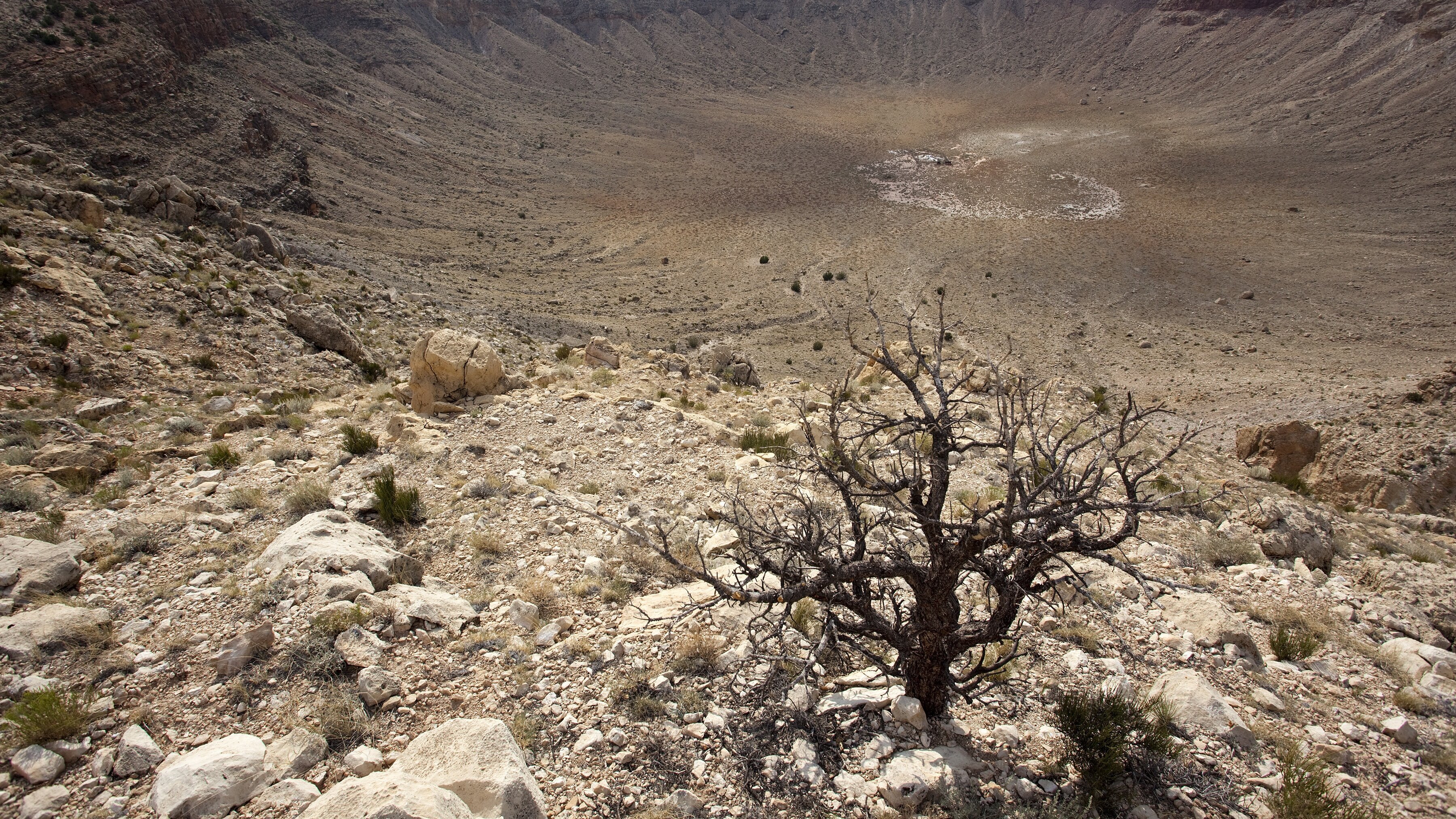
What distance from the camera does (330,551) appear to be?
4.98 m

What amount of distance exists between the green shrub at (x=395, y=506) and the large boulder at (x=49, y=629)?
195 centimetres

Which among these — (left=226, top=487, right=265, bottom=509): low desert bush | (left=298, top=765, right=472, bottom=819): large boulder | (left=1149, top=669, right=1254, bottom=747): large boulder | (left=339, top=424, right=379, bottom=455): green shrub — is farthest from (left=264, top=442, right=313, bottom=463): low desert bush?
(left=1149, top=669, right=1254, bottom=747): large boulder

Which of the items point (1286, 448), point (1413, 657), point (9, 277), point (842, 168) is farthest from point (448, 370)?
point (842, 168)

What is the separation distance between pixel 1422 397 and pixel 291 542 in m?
18.0

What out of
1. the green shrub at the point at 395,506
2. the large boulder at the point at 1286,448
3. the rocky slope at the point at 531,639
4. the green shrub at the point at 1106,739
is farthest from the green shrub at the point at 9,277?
the large boulder at the point at 1286,448

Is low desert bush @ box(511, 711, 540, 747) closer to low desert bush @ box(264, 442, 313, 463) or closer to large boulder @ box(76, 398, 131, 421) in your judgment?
low desert bush @ box(264, 442, 313, 463)

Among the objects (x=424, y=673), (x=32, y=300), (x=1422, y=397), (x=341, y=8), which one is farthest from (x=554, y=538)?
(x=341, y=8)

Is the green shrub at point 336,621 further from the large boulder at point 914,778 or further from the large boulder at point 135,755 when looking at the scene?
the large boulder at point 914,778

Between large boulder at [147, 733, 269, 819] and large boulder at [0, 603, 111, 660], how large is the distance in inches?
59.5

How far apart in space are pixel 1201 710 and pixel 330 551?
6.16 meters

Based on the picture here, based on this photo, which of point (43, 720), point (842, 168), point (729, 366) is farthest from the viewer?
point (842, 168)

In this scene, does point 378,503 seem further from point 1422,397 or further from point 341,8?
point 341,8

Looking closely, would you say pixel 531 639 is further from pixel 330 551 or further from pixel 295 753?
pixel 330 551

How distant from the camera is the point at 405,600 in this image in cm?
468
